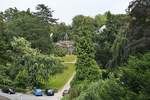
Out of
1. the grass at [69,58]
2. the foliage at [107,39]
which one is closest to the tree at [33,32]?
the foliage at [107,39]

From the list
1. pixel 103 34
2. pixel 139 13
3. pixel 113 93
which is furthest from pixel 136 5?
pixel 103 34

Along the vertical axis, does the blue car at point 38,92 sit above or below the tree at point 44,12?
below

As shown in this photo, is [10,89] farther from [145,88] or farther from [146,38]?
[145,88]

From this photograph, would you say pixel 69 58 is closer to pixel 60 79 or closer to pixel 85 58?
pixel 60 79

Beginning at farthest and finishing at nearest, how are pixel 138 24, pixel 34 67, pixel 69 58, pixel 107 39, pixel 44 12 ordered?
pixel 44 12, pixel 69 58, pixel 107 39, pixel 34 67, pixel 138 24

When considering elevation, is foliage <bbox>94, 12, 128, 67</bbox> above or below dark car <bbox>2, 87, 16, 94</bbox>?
above

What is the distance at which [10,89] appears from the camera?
68.9 m

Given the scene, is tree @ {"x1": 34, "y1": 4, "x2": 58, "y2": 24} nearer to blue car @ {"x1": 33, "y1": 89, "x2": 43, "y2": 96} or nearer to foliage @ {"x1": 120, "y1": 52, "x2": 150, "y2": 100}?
blue car @ {"x1": 33, "y1": 89, "x2": 43, "y2": 96}

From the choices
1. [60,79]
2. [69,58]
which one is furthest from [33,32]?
[69,58]

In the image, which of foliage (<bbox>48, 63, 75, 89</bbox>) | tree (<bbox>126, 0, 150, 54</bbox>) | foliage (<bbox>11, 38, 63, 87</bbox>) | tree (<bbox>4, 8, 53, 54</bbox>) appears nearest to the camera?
tree (<bbox>126, 0, 150, 54</bbox>)

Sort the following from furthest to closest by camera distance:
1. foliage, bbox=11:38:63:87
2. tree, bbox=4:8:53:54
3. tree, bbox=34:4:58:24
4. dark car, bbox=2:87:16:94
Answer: tree, bbox=34:4:58:24 → tree, bbox=4:8:53:54 → foliage, bbox=11:38:63:87 → dark car, bbox=2:87:16:94

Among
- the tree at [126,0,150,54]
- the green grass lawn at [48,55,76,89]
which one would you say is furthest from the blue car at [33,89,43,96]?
the tree at [126,0,150,54]

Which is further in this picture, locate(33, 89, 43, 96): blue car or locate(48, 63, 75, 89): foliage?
locate(48, 63, 75, 89): foliage

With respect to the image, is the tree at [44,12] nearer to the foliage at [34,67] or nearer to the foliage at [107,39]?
the foliage at [107,39]
